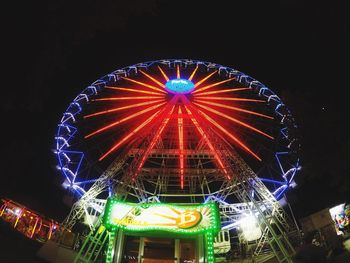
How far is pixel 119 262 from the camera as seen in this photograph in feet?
47.9

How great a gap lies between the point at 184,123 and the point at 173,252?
814 cm

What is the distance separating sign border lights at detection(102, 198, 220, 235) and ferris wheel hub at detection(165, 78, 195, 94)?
744cm

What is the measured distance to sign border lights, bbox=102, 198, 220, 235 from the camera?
14867 millimetres

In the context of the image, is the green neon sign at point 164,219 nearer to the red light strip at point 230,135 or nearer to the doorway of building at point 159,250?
the doorway of building at point 159,250

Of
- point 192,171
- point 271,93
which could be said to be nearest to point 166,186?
point 192,171

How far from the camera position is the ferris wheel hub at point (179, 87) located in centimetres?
1988

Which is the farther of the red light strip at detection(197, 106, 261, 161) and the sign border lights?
the red light strip at detection(197, 106, 261, 161)

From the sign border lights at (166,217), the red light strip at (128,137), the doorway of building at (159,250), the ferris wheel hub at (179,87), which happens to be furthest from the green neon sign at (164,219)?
the ferris wheel hub at (179,87)

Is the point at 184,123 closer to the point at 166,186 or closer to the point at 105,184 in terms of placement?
the point at 166,186

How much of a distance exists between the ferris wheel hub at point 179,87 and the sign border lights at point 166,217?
7.44m

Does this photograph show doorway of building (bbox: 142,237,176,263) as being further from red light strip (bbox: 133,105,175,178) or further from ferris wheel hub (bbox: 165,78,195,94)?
ferris wheel hub (bbox: 165,78,195,94)

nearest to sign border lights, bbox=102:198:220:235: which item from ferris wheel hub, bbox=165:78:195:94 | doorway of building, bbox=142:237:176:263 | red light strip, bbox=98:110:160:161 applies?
doorway of building, bbox=142:237:176:263

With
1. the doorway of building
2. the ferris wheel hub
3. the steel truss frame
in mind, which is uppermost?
the ferris wheel hub

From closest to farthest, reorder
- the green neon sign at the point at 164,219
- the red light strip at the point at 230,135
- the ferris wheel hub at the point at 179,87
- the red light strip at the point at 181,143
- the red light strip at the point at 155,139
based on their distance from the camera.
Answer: the green neon sign at the point at 164,219 → the red light strip at the point at 155,139 → the red light strip at the point at 230,135 → the ferris wheel hub at the point at 179,87 → the red light strip at the point at 181,143
